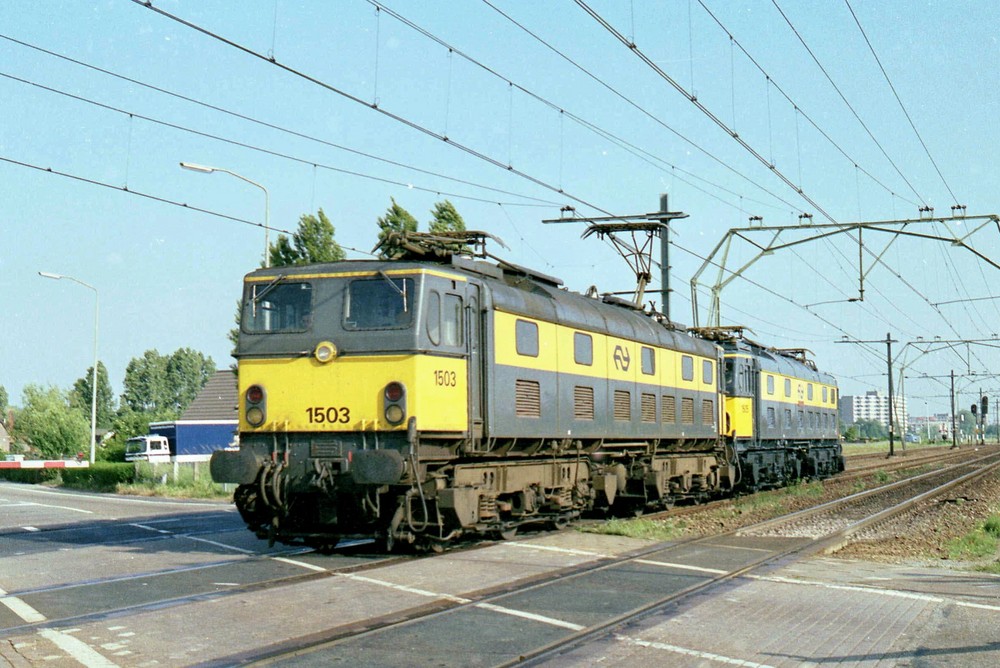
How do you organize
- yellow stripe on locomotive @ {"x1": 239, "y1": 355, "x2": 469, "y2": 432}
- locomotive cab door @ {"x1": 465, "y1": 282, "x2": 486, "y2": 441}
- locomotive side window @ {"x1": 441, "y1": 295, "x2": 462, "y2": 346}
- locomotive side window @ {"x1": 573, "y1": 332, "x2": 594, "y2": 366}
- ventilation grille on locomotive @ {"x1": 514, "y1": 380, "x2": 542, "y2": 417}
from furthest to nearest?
locomotive side window @ {"x1": 573, "y1": 332, "x2": 594, "y2": 366}, ventilation grille on locomotive @ {"x1": 514, "y1": 380, "x2": 542, "y2": 417}, locomotive cab door @ {"x1": 465, "y1": 282, "x2": 486, "y2": 441}, locomotive side window @ {"x1": 441, "y1": 295, "x2": 462, "y2": 346}, yellow stripe on locomotive @ {"x1": 239, "y1": 355, "x2": 469, "y2": 432}

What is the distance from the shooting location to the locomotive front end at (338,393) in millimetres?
13203

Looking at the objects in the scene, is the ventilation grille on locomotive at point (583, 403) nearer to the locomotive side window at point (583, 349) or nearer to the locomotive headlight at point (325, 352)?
the locomotive side window at point (583, 349)

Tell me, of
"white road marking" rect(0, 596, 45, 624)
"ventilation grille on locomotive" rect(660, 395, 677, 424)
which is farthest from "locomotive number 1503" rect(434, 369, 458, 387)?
"ventilation grille on locomotive" rect(660, 395, 677, 424)

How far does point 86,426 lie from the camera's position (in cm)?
7181

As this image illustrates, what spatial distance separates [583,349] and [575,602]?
769 centimetres

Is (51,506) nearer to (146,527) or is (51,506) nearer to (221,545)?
(146,527)

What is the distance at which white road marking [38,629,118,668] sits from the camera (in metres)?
7.69

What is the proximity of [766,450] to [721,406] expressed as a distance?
21.3 ft

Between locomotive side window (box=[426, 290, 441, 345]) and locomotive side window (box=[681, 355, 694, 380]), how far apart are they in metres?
10.1

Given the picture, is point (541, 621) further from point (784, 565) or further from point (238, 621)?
point (784, 565)

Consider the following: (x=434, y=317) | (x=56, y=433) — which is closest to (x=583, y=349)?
(x=434, y=317)

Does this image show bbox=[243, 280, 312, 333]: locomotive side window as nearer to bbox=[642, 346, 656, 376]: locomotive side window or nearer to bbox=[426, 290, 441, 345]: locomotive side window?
bbox=[426, 290, 441, 345]: locomotive side window

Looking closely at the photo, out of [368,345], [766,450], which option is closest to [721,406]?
[766,450]

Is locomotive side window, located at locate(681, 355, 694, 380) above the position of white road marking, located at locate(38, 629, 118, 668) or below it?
above
